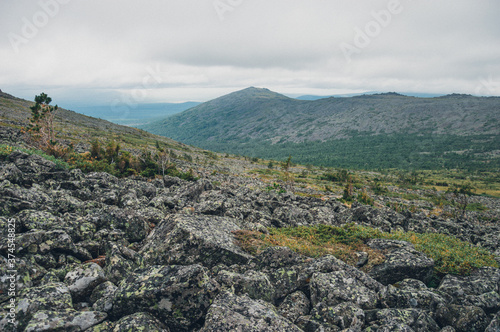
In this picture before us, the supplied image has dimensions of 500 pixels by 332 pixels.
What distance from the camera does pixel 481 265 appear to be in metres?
11.9

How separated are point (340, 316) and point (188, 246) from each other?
6.23 metres

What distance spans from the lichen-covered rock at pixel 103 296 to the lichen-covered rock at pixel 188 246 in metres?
2.22

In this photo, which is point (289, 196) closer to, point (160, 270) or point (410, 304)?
point (410, 304)

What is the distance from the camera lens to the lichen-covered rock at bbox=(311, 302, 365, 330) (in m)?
7.74

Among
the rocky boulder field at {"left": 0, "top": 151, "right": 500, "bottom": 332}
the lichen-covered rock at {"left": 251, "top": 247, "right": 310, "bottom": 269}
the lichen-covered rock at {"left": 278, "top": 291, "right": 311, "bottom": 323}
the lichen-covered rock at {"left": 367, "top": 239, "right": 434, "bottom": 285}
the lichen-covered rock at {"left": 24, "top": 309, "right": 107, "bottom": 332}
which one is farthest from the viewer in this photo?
the lichen-covered rock at {"left": 367, "top": 239, "right": 434, "bottom": 285}

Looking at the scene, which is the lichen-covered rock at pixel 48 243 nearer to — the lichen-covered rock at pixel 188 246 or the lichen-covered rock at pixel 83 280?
the lichen-covered rock at pixel 83 280


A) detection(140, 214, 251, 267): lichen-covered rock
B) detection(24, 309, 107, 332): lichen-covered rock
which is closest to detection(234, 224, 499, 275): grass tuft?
detection(140, 214, 251, 267): lichen-covered rock

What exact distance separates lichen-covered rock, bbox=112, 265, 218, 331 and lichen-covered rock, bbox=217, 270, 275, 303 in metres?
1.23

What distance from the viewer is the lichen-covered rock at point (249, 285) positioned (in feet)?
28.7

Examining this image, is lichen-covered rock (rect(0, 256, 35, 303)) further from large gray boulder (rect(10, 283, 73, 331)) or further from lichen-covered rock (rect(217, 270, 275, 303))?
lichen-covered rock (rect(217, 270, 275, 303))

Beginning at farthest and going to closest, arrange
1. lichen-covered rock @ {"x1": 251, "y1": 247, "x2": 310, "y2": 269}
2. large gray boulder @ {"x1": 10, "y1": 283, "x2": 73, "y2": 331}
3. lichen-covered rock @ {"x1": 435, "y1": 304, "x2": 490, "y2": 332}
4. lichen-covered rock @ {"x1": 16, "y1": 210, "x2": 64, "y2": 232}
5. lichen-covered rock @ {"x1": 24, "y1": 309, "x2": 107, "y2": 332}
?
lichen-covered rock @ {"x1": 251, "y1": 247, "x2": 310, "y2": 269} → lichen-covered rock @ {"x1": 16, "y1": 210, "x2": 64, "y2": 232} → lichen-covered rock @ {"x1": 435, "y1": 304, "x2": 490, "y2": 332} → large gray boulder @ {"x1": 10, "y1": 283, "x2": 73, "y2": 331} → lichen-covered rock @ {"x1": 24, "y1": 309, "x2": 107, "y2": 332}

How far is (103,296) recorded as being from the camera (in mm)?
7785

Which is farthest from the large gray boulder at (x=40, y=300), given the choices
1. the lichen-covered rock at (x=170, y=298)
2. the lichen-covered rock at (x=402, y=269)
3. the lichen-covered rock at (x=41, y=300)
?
the lichen-covered rock at (x=402, y=269)

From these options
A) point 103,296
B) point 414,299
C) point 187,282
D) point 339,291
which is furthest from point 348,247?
point 103,296
